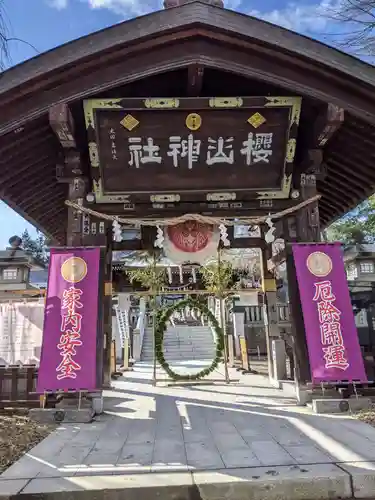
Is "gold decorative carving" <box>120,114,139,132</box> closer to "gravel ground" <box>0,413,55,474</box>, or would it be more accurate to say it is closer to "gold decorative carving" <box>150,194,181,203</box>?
"gold decorative carving" <box>150,194,181,203</box>

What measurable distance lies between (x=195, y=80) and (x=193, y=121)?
0.64 m

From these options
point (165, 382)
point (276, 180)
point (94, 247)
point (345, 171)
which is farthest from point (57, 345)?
point (345, 171)

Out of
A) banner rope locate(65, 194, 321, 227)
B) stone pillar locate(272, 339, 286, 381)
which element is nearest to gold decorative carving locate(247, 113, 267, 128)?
banner rope locate(65, 194, 321, 227)

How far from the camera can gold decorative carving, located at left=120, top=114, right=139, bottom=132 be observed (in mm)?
6793

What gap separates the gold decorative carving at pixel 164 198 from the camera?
761cm

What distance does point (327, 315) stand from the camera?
22.4 ft

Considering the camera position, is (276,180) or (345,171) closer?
(276,180)

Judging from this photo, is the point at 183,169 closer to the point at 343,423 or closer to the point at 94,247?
the point at 94,247

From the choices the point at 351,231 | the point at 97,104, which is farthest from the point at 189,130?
the point at 351,231

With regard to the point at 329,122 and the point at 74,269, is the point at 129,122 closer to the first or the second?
the point at 74,269

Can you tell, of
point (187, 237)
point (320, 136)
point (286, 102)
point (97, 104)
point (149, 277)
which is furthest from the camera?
point (149, 277)

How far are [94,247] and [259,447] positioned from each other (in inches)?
163

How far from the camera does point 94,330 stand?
6742mm

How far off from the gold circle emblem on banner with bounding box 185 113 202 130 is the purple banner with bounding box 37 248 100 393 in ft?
8.70
